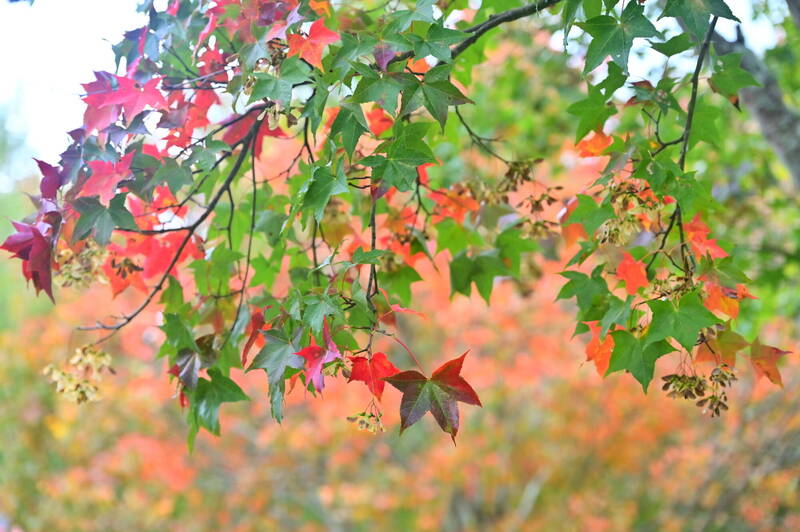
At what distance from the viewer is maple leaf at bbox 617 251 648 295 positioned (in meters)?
1.50

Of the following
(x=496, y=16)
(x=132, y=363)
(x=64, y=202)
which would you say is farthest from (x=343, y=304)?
(x=132, y=363)

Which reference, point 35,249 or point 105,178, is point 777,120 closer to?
point 105,178

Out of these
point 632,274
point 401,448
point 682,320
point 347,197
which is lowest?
point 401,448

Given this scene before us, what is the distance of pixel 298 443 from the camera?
620 centimetres

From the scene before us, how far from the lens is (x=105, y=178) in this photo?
1.36 meters

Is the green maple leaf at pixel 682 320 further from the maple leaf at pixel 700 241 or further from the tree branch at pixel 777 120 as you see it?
the tree branch at pixel 777 120

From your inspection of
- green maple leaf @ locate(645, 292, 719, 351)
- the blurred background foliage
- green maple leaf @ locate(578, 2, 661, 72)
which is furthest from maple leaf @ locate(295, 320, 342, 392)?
the blurred background foliage

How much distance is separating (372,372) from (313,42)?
0.58 meters

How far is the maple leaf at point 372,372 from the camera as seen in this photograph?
4.12ft

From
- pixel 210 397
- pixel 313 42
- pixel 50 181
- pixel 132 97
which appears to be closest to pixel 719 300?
pixel 313 42

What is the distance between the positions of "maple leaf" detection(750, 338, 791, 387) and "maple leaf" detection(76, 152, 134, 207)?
→ 4.16ft

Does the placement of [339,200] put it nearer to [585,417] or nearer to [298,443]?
[298,443]

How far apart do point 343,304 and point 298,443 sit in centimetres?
518

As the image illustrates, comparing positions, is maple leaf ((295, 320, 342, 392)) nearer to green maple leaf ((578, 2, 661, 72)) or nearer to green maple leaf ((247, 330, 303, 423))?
green maple leaf ((247, 330, 303, 423))
